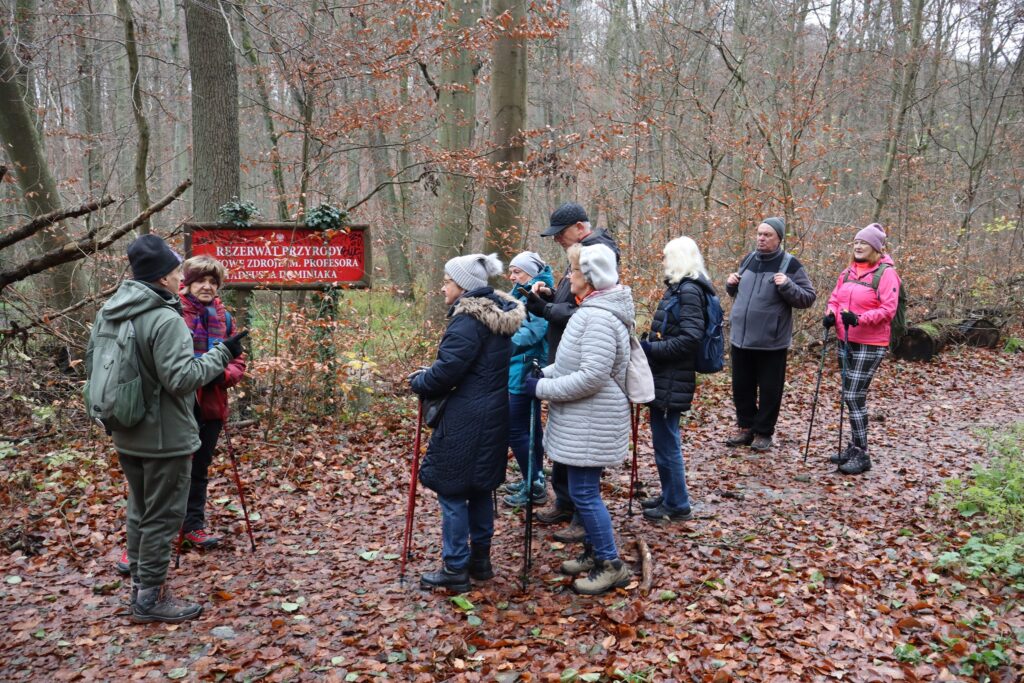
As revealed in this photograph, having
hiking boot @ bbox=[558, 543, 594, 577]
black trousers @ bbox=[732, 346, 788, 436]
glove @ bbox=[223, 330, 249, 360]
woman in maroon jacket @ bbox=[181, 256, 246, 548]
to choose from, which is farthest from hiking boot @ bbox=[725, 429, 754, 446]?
glove @ bbox=[223, 330, 249, 360]

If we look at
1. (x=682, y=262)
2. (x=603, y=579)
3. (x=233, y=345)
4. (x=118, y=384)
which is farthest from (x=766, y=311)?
(x=118, y=384)

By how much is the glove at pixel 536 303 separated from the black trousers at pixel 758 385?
8.76 feet

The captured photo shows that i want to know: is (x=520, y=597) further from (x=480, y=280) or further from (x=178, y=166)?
(x=178, y=166)

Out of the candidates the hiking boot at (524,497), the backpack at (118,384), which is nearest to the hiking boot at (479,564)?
the hiking boot at (524,497)

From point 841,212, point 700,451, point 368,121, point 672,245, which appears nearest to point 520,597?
point 672,245

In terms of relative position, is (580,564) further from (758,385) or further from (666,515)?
(758,385)

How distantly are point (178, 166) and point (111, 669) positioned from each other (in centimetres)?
2448

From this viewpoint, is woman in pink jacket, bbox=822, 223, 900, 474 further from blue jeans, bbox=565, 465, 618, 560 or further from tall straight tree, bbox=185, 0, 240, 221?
tall straight tree, bbox=185, 0, 240, 221

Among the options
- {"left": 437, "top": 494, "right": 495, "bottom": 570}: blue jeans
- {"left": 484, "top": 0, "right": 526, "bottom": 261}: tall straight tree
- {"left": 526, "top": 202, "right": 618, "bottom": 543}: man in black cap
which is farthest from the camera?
{"left": 484, "top": 0, "right": 526, "bottom": 261}: tall straight tree

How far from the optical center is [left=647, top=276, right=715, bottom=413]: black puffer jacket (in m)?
5.01

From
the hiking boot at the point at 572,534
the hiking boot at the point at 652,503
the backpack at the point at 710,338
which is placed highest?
the backpack at the point at 710,338

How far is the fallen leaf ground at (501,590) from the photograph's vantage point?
3.73 meters

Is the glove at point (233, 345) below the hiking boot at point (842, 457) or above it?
above

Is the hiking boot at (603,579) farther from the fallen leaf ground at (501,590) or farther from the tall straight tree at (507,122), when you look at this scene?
the tall straight tree at (507,122)
